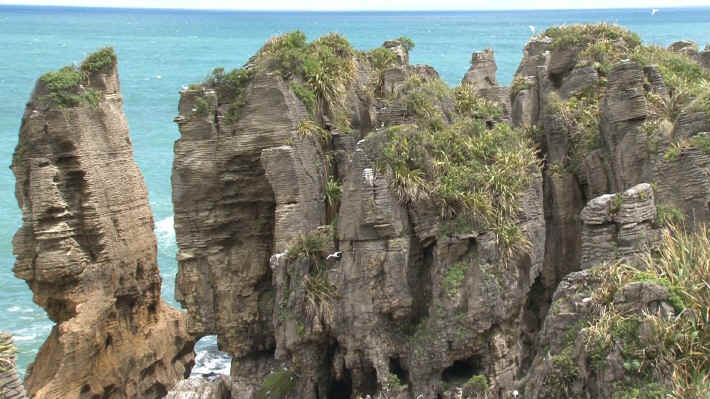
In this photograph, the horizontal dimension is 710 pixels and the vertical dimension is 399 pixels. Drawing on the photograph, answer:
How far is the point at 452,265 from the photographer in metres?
17.4

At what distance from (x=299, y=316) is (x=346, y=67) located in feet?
28.2

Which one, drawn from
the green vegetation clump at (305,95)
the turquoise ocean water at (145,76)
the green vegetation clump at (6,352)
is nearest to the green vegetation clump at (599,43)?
the green vegetation clump at (305,95)

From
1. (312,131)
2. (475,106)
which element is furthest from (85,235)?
(475,106)

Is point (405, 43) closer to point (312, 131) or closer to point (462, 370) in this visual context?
point (312, 131)

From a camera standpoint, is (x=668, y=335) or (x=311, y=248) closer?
(x=668, y=335)

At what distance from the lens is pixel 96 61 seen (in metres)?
23.0

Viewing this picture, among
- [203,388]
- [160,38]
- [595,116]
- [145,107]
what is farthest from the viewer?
[160,38]

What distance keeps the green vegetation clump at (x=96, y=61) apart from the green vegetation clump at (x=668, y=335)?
626 inches

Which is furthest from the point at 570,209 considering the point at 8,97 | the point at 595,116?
the point at 8,97

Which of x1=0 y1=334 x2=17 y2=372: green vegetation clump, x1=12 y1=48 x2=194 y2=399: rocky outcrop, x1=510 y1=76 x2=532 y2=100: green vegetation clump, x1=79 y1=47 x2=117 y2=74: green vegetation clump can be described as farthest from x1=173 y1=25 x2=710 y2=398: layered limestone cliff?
x1=0 y1=334 x2=17 y2=372: green vegetation clump

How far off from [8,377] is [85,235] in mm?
8996

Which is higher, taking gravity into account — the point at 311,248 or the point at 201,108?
the point at 201,108

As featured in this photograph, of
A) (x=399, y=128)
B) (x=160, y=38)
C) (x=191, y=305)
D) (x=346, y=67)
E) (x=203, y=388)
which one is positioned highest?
(x=160, y=38)

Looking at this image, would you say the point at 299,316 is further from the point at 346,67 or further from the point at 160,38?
the point at 160,38
